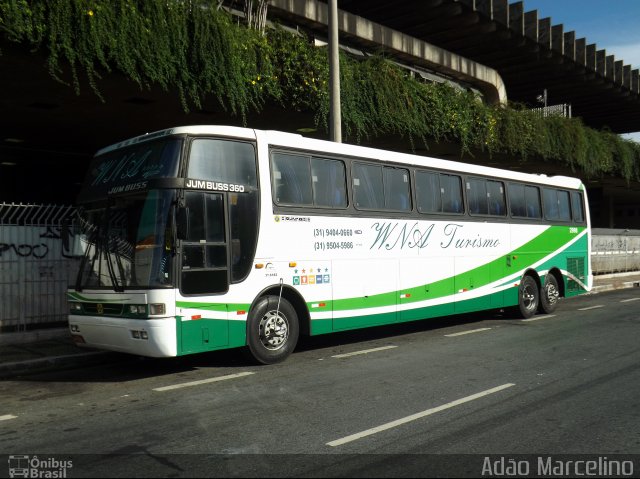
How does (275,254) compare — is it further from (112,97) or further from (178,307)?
(112,97)

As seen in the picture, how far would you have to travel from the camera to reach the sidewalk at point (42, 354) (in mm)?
8701

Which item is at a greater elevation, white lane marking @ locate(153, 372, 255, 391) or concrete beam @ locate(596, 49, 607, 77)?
concrete beam @ locate(596, 49, 607, 77)

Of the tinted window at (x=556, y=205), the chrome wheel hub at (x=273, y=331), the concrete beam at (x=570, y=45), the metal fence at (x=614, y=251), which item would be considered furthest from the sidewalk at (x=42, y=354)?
the concrete beam at (x=570, y=45)

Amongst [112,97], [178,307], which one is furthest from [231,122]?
[178,307]

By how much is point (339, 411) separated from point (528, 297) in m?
9.41

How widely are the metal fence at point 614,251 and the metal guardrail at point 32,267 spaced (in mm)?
22312

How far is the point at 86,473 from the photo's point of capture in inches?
176

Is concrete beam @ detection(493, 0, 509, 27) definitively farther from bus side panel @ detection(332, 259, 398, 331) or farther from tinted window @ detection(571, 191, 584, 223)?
bus side panel @ detection(332, 259, 398, 331)

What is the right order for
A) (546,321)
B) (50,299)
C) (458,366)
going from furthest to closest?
1. (546,321)
2. (50,299)
3. (458,366)

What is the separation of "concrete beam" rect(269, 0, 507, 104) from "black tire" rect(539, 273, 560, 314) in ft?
29.6

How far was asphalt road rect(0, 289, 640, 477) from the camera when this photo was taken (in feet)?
15.4

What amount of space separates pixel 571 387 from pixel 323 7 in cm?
1307

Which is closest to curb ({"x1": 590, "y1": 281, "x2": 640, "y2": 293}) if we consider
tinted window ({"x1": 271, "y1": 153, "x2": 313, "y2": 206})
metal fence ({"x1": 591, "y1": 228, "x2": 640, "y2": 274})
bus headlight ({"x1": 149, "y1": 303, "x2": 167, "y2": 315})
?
metal fence ({"x1": 591, "y1": 228, "x2": 640, "y2": 274})

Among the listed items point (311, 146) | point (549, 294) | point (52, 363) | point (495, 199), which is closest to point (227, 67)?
point (311, 146)
